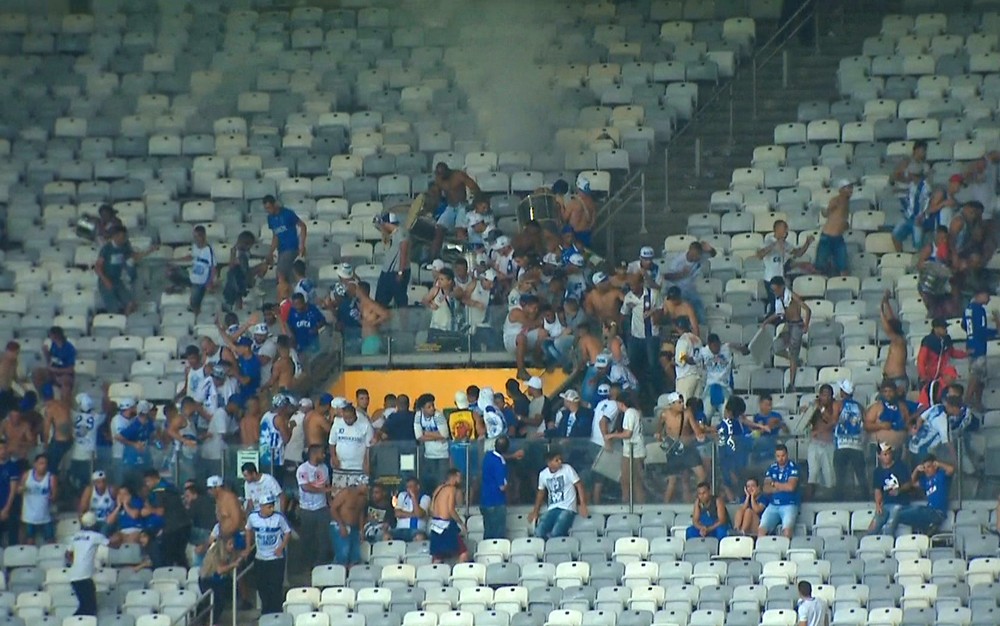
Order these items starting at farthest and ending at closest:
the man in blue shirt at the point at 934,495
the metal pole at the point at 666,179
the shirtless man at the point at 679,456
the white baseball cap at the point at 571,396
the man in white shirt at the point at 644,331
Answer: the metal pole at the point at 666,179, the man in white shirt at the point at 644,331, the white baseball cap at the point at 571,396, the shirtless man at the point at 679,456, the man in blue shirt at the point at 934,495

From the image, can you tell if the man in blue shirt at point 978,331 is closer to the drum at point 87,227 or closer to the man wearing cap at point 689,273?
the man wearing cap at point 689,273

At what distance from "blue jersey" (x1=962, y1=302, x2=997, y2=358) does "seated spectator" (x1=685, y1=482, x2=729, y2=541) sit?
10.7 ft

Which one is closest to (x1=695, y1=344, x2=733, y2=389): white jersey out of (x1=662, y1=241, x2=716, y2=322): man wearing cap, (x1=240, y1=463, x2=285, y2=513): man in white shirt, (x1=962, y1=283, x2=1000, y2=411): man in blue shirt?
(x1=662, y1=241, x2=716, y2=322): man wearing cap

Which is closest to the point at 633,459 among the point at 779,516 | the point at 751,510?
the point at 751,510

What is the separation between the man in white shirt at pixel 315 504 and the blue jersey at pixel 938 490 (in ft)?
17.2

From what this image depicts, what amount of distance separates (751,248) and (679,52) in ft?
12.2

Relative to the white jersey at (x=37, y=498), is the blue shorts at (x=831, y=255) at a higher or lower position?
higher

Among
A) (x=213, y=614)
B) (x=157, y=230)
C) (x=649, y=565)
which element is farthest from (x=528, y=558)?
(x=157, y=230)

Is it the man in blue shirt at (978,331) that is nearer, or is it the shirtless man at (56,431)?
the shirtless man at (56,431)

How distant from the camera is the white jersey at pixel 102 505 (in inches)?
950

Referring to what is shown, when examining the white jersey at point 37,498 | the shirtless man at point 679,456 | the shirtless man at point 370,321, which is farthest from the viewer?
the shirtless man at point 370,321

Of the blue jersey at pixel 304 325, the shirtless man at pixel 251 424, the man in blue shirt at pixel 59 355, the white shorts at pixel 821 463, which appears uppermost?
the blue jersey at pixel 304 325

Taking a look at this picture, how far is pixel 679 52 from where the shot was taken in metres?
30.3

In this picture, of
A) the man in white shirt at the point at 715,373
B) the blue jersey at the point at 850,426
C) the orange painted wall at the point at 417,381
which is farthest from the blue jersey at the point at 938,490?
the orange painted wall at the point at 417,381
